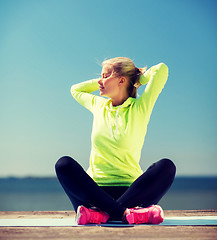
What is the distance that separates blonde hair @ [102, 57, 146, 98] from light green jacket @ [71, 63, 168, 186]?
102mm

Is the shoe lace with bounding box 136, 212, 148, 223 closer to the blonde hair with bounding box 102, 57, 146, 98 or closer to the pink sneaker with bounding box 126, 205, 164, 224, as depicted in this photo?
the pink sneaker with bounding box 126, 205, 164, 224

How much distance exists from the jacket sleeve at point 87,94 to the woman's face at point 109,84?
0.12m

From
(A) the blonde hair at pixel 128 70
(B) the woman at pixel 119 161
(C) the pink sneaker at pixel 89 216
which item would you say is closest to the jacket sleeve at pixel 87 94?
(B) the woman at pixel 119 161

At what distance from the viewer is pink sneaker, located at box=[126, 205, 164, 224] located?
159cm

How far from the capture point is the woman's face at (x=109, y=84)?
202 cm

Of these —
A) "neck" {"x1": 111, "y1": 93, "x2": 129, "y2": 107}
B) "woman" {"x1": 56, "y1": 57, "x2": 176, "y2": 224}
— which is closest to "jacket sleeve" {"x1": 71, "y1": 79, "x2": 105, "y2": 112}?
"woman" {"x1": 56, "y1": 57, "x2": 176, "y2": 224}

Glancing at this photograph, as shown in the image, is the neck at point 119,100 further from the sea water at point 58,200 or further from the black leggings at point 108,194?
the sea water at point 58,200

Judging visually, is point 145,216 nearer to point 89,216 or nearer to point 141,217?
point 141,217

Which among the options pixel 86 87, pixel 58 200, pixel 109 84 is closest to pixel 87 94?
pixel 86 87

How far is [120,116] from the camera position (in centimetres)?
194

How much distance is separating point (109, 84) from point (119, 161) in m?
0.52

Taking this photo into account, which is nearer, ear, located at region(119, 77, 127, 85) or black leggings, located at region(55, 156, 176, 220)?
black leggings, located at region(55, 156, 176, 220)

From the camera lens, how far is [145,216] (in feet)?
5.26

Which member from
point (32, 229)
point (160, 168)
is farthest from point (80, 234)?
point (160, 168)
